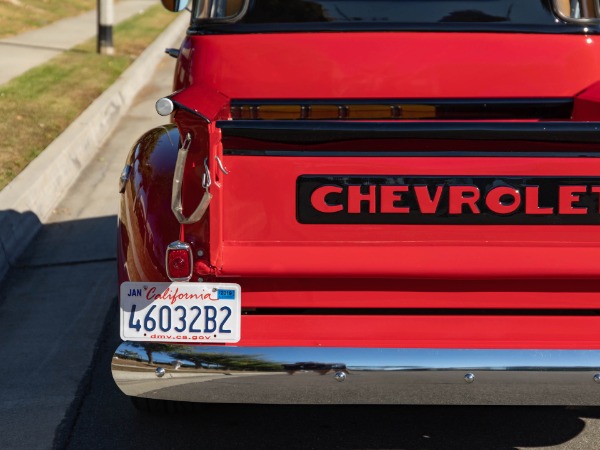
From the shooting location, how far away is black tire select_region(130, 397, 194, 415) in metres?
4.54

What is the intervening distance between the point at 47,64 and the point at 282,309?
11453mm

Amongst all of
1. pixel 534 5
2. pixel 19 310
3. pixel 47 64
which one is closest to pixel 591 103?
pixel 534 5

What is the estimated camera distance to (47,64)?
570 inches

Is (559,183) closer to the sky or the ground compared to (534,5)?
closer to the ground

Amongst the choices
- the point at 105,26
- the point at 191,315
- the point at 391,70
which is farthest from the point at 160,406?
the point at 105,26

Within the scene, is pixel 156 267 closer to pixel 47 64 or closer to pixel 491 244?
pixel 491 244

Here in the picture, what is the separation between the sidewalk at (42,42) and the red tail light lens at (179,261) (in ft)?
31.4

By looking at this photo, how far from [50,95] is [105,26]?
4105 mm

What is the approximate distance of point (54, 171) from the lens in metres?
8.92

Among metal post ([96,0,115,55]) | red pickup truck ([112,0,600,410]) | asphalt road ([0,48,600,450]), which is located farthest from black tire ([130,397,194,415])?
metal post ([96,0,115,55])

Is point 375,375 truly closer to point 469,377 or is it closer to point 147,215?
point 469,377

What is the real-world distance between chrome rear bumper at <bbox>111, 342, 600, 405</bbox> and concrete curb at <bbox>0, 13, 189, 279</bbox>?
3387mm

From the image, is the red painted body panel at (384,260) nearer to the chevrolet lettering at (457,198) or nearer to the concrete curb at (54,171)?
the chevrolet lettering at (457,198)

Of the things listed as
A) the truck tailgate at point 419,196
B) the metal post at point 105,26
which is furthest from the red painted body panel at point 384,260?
the metal post at point 105,26
